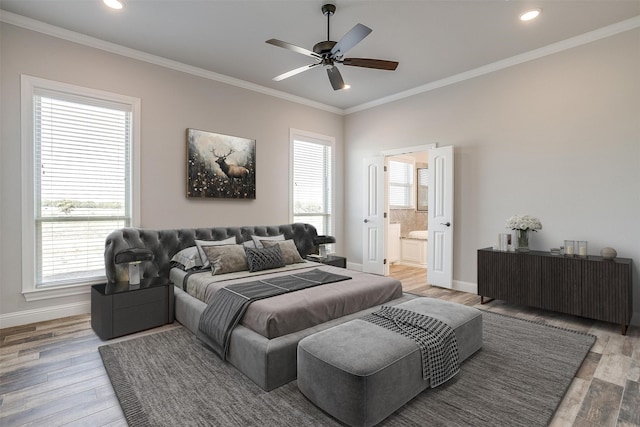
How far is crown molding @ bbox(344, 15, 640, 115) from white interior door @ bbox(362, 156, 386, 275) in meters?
1.21

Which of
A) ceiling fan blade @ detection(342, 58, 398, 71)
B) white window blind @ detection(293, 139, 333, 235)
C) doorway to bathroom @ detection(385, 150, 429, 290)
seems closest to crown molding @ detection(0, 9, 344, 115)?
white window blind @ detection(293, 139, 333, 235)

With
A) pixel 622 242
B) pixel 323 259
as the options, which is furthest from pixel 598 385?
pixel 323 259

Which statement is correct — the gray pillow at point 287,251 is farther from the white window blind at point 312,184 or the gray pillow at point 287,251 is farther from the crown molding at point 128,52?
the crown molding at point 128,52

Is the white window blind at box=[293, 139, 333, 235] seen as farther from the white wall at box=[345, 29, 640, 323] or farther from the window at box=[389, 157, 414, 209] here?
the window at box=[389, 157, 414, 209]

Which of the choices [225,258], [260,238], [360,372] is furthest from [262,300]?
[260,238]

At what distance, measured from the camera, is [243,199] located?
4.98 metres

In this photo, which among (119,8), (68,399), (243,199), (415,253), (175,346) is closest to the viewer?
(68,399)

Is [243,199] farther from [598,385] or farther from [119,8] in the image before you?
[598,385]

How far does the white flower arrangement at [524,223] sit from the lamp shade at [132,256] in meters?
4.26

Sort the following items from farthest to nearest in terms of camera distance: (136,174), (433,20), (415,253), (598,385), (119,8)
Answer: (415,253) → (136,174) → (433,20) → (119,8) → (598,385)

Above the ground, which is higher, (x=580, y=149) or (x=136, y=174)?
(x=580, y=149)

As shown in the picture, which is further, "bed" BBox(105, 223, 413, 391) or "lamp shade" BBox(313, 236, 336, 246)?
"lamp shade" BBox(313, 236, 336, 246)

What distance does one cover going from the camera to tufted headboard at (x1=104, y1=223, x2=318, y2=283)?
3.46m

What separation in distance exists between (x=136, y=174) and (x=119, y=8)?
176 centimetres
